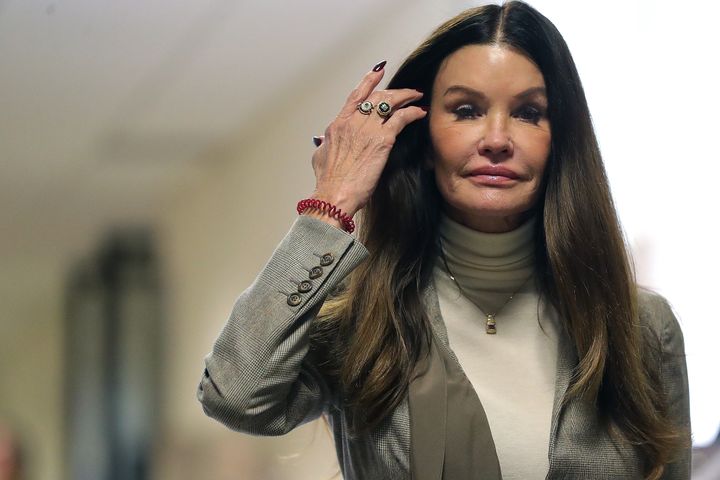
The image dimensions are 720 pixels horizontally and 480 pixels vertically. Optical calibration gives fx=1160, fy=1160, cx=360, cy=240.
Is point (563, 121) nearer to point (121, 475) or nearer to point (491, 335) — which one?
point (491, 335)

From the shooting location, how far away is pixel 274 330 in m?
1.22

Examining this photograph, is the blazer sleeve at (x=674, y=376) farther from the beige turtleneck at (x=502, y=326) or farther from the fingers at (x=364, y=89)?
Result: the fingers at (x=364, y=89)

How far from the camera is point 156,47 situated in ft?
9.80

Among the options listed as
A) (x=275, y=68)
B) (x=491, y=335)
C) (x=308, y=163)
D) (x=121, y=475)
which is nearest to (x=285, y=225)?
(x=308, y=163)

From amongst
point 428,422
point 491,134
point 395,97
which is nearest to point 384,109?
point 395,97

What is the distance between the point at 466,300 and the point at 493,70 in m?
0.27

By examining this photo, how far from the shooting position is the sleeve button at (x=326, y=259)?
1.24 m

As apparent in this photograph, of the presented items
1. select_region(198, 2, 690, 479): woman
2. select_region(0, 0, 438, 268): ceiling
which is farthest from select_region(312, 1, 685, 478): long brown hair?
select_region(0, 0, 438, 268): ceiling

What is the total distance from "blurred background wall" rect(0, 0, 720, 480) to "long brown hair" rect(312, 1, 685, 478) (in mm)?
1149

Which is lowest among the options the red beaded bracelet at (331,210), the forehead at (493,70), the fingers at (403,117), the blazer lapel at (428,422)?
the blazer lapel at (428,422)

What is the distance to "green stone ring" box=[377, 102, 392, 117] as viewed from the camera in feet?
4.37

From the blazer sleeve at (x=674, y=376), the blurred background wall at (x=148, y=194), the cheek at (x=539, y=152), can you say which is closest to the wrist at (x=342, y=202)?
the cheek at (x=539, y=152)

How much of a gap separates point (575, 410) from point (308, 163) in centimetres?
171

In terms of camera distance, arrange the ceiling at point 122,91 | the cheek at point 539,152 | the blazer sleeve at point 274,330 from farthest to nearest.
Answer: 1. the ceiling at point 122,91
2. the cheek at point 539,152
3. the blazer sleeve at point 274,330
